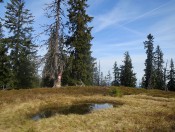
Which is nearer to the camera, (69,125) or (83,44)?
(69,125)

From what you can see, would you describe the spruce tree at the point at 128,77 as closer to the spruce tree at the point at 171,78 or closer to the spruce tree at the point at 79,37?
the spruce tree at the point at 171,78

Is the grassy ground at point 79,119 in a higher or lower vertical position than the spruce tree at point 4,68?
lower

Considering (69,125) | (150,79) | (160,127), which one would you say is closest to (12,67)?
(69,125)

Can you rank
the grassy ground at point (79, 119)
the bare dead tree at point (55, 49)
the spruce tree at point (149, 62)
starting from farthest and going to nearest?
the spruce tree at point (149, 62) < the bare dead tree at point (55, 49) < the grassy ground at point (79, 119)

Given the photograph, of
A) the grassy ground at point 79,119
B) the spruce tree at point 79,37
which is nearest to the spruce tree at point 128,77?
the spruce tree at point 79,37

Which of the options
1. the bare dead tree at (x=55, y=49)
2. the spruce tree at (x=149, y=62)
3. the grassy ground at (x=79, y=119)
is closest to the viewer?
the grassy ground at (x=79, y=119)

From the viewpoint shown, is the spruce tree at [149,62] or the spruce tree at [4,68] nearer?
the spruce tree at [4,68]

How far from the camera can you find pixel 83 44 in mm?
39062

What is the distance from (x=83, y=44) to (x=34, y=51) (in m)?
11.8

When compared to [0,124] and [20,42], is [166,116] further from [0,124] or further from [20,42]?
[20,42]

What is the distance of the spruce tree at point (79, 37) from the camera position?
127 feet

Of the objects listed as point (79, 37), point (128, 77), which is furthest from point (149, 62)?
point (79, 37)

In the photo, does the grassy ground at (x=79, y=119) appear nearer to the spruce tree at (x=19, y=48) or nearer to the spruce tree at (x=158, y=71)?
the spruce tree at (x=19, y=48)

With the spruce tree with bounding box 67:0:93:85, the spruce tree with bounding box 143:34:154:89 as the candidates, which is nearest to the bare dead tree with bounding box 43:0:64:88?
the spruce tree with bounding box 67:0:93:85
